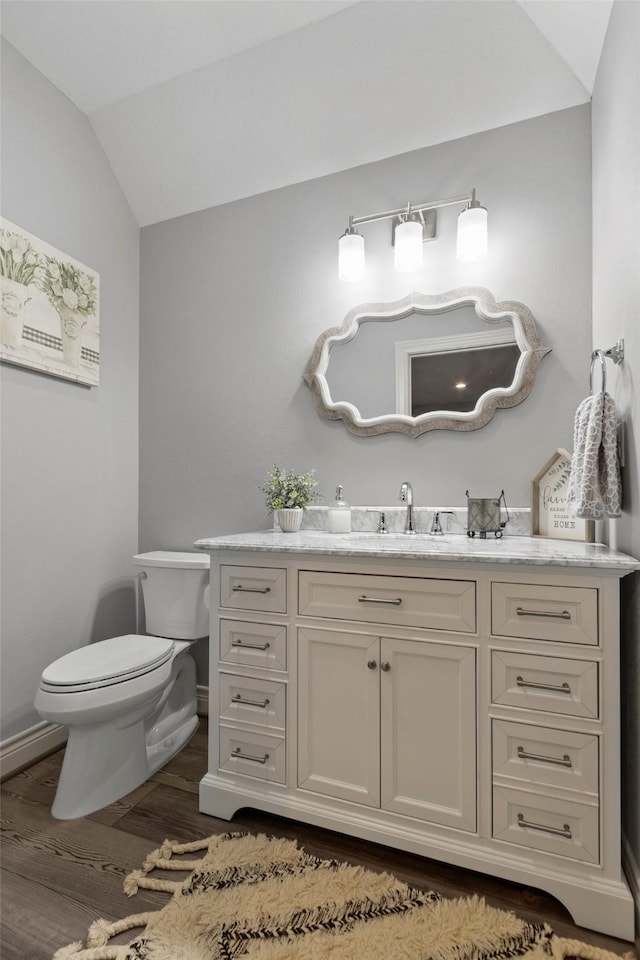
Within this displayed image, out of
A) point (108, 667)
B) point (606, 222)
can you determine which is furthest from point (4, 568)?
point (606, 222)

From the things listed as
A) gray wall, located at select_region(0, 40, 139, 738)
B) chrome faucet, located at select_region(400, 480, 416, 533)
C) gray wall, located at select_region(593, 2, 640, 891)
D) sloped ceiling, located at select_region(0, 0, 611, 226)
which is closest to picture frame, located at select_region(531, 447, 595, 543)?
gray wall, located at select_region(593, 2, 640, 891)

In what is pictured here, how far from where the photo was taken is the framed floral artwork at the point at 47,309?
1864mm

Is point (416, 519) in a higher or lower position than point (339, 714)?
higher

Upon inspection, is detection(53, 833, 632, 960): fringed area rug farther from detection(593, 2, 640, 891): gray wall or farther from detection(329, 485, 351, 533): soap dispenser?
detection(329, 485, 351, 533): soap dispenser

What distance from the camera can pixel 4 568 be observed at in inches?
73.2

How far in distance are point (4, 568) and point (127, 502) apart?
72 centimetres

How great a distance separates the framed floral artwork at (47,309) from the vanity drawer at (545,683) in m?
2.00

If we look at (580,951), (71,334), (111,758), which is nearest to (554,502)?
(580,951)

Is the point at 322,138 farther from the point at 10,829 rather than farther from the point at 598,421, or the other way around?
the point at 10,829

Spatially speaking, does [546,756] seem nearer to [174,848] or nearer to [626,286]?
[174,848]

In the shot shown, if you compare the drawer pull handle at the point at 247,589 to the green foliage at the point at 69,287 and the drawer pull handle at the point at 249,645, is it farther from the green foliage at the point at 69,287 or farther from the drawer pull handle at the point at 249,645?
the green foliage at the point at 69,287

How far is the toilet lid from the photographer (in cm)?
157

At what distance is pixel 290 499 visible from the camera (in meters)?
1.98

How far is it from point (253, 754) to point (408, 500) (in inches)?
40.1
